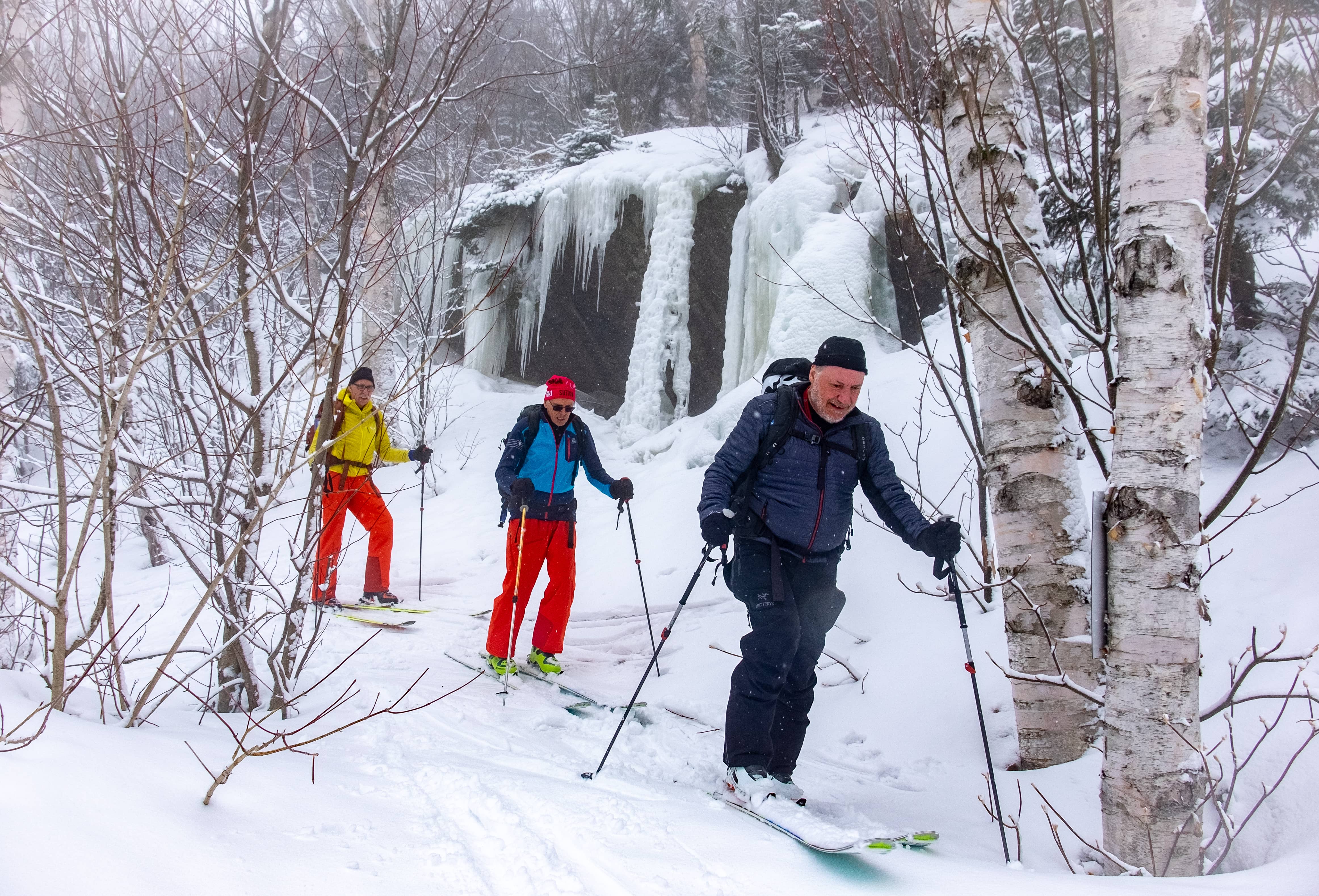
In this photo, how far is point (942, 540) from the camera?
2617 mm

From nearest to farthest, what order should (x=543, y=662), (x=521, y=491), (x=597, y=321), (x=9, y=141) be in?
(x=9, y=141)
(x=521, y=491)
(x=543, y=662)
(x=597, y=321)

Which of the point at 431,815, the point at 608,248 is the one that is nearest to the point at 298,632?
the point at 431,815

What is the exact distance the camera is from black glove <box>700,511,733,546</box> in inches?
106

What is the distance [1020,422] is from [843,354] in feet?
2.36

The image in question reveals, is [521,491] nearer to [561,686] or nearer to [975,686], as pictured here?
[561,686]

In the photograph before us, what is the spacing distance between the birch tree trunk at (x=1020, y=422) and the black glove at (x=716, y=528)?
106 cm

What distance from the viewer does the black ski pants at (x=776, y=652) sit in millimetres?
2764

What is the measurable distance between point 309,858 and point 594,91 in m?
17.3

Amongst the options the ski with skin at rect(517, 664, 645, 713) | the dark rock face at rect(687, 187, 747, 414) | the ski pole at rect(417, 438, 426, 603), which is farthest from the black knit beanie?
the dark rock face at rect(687, 187, 747, 414)

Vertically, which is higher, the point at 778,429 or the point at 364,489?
the point at 778,429

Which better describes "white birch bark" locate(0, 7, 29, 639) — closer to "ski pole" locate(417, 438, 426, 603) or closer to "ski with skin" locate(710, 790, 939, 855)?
"ski with skin" locate(710, 790, 939, 855)

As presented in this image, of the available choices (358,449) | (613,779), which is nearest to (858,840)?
(613,779)

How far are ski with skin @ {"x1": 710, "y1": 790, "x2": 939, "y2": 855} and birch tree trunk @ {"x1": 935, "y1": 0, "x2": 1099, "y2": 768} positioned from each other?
0.76 m

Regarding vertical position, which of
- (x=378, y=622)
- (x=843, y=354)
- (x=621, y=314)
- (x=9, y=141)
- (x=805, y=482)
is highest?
(x=621, y=314)
